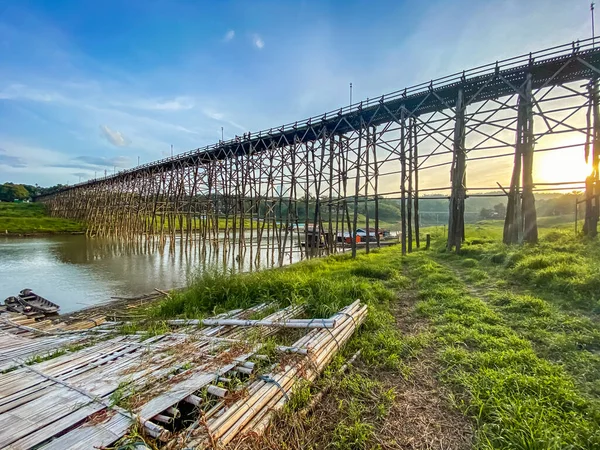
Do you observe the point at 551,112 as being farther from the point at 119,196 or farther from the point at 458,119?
the point at 119,196

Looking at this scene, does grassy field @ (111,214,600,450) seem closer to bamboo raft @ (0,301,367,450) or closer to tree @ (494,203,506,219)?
bamboo raft @ (0,301,367,450)

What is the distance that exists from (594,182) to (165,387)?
43.9ft

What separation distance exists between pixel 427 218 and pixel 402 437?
93789 mm

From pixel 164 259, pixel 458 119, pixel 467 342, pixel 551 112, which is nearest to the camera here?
Answer: pixel 467 342

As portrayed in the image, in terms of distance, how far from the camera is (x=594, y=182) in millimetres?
9773

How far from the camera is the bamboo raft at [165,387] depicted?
Answer: 2.16m

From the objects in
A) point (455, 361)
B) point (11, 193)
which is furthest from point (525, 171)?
point (11, 193)

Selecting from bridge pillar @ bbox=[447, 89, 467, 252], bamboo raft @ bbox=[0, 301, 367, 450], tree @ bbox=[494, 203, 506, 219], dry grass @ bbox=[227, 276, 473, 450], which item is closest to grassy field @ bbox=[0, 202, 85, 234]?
bamboo raft @ bbox=[0, 301, 367, 450]

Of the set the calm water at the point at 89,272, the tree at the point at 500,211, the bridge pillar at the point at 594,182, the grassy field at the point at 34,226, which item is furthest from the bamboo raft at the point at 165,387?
the tree at the point at 500,211

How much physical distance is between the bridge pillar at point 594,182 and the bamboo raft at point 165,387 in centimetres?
1037

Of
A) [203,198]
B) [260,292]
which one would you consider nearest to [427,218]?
[203,198]

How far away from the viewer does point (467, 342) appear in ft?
13.0

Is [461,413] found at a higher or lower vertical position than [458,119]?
lower

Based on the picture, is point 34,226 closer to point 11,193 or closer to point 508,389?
point 508,389
